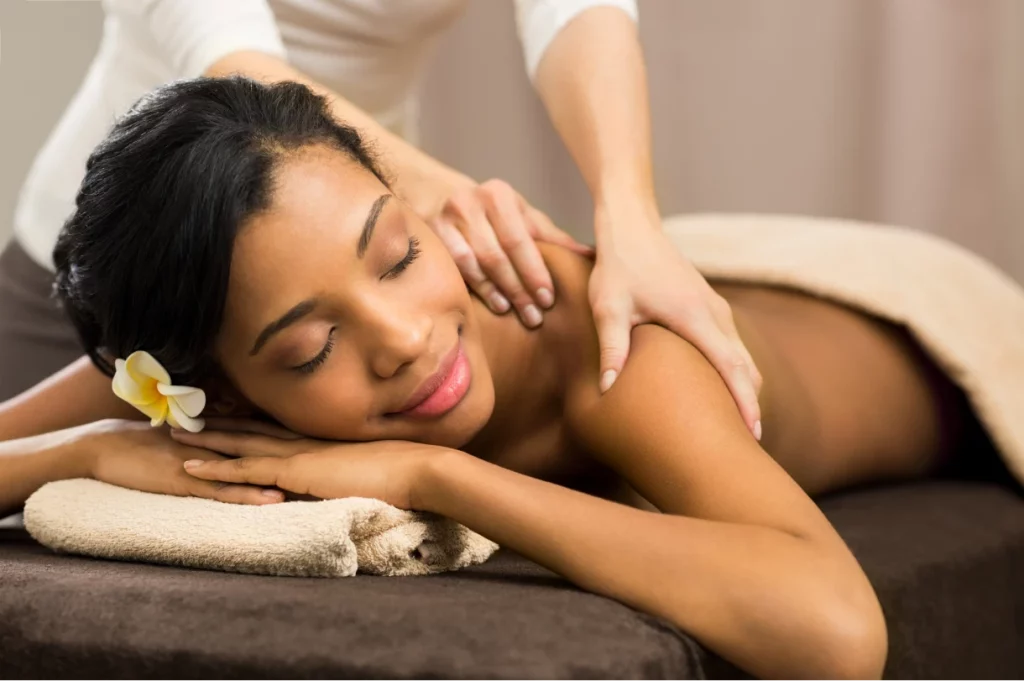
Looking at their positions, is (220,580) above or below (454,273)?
below

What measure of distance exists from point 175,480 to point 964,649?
0.82 meters

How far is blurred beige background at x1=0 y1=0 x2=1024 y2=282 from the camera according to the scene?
2115 mm

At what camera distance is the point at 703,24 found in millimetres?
2400

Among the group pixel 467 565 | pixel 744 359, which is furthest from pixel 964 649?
pixel 467 565

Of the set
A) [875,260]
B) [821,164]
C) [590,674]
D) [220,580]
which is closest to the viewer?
[590,674]

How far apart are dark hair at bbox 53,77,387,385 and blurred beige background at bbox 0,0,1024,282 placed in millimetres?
1369

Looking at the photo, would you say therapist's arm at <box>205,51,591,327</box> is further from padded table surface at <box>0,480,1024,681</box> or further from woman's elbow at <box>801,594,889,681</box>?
woman's elbow at <box>801,594,889,681</box>

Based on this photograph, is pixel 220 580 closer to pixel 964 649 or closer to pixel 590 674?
pixel 590 674

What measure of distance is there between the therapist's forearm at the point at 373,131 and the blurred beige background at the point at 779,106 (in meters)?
1.16

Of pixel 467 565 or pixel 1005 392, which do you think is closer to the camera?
pixel 467 565

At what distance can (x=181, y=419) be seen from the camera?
1.15 meters

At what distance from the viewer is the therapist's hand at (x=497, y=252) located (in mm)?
1280

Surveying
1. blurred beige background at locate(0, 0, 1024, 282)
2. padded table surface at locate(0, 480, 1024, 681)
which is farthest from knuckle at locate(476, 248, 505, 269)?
blurred beige background at locate(0, 0, 1024, 282)

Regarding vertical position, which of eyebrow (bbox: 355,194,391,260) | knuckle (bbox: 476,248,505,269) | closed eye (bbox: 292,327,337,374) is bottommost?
closed eye (bbox: 292,327,337,374)
